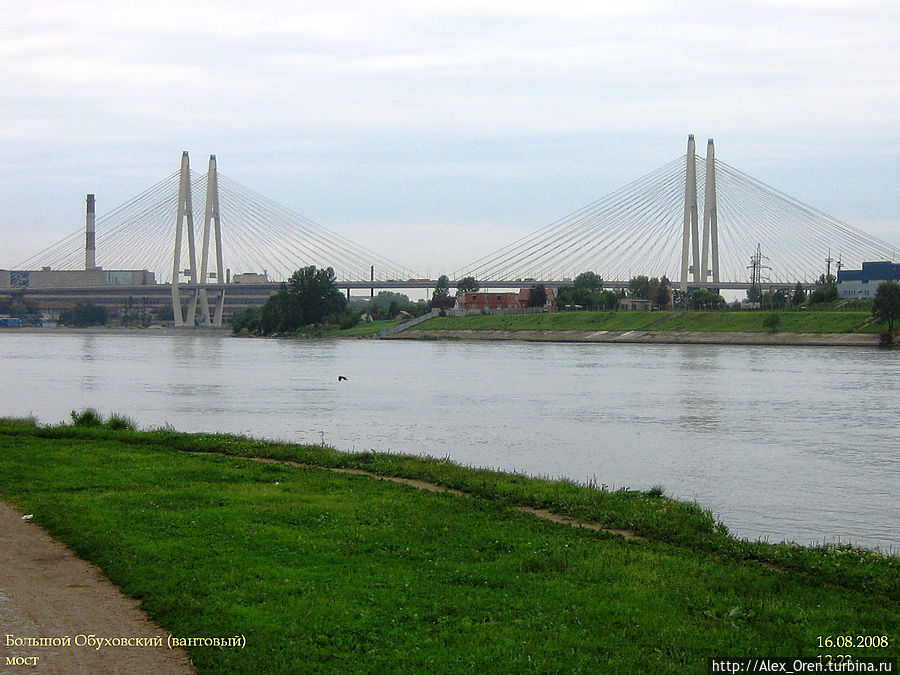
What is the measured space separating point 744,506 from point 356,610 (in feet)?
24.5

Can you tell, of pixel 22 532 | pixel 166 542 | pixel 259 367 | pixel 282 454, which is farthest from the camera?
pixel 259 367

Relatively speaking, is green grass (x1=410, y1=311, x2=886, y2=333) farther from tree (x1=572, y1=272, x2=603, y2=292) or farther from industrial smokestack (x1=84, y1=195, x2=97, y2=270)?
industrial smokestack (x1=84, y1=195, x2=97, y2=270)

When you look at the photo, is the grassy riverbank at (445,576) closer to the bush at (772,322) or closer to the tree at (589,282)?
the bush at (772,322)

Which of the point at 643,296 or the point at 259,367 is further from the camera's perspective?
the point at 643,296

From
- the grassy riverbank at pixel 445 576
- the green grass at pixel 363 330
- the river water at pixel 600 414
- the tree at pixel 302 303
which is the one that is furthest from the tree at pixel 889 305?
the grassy riverbank at pixel 445 576

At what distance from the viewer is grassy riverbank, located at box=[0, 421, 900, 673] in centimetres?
596

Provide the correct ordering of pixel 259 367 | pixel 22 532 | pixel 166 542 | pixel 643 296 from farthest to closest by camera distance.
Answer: pixel 643 296
pixel 259 367
pixel 22 532
pixel 166 542

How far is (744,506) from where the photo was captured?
41.7 ft

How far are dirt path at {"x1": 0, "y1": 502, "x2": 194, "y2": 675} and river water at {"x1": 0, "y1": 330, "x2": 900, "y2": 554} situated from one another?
6652 millimetres

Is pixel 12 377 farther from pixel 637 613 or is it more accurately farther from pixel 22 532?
pixel 637 613

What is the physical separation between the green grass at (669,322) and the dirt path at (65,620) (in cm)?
6108

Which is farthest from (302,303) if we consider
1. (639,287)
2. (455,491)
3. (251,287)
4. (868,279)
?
(455,491)

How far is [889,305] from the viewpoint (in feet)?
195

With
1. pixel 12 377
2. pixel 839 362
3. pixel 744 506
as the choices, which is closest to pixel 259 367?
pixel 12 377
